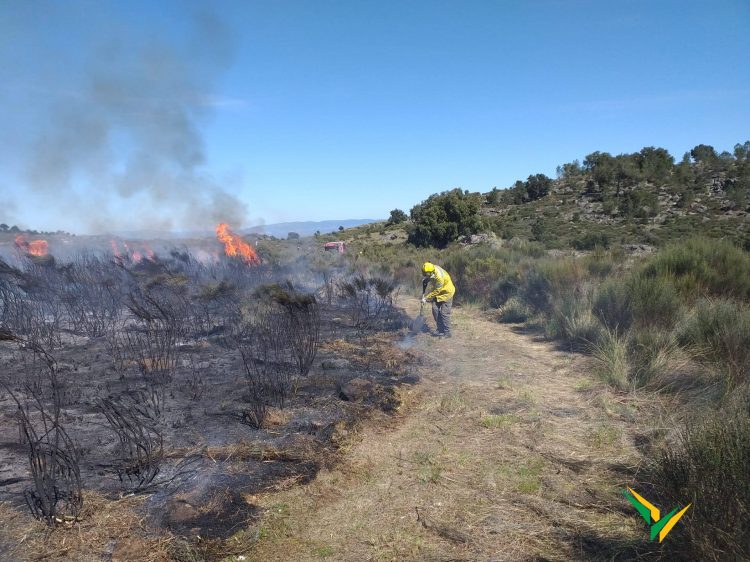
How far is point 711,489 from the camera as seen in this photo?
10.3 feet

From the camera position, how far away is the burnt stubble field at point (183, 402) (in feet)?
13.8

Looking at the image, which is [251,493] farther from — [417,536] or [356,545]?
[417,536]

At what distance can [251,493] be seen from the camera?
437 centimetres

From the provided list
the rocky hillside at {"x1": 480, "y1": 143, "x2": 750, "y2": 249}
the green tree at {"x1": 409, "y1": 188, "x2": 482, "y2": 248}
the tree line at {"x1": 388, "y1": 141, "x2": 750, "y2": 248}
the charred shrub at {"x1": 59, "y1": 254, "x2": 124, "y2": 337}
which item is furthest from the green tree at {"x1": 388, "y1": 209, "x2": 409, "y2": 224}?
the charred shrub at {"x1": 59, "y1": 254, "x2": 124, "y2": 337}

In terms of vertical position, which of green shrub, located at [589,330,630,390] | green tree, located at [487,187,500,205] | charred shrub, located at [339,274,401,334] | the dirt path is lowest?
the dirt path

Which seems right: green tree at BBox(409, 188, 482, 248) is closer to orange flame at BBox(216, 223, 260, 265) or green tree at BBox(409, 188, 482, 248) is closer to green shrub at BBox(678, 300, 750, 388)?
orange flame at BBox(216, 223, 260, 265)

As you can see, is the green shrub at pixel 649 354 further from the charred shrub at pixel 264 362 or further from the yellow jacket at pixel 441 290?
the charred shrub at pixel 264 362

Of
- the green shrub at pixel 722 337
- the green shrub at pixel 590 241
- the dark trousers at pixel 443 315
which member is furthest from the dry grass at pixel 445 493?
the green shrub at pixel 590 241

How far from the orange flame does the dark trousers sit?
11758mm

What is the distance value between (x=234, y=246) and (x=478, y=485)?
2237cm

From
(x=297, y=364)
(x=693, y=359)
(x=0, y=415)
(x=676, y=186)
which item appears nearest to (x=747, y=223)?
(x=676, y=186)

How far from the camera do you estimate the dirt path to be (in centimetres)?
367

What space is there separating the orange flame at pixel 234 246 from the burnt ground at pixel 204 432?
1345 cm

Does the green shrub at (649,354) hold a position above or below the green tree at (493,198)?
below
